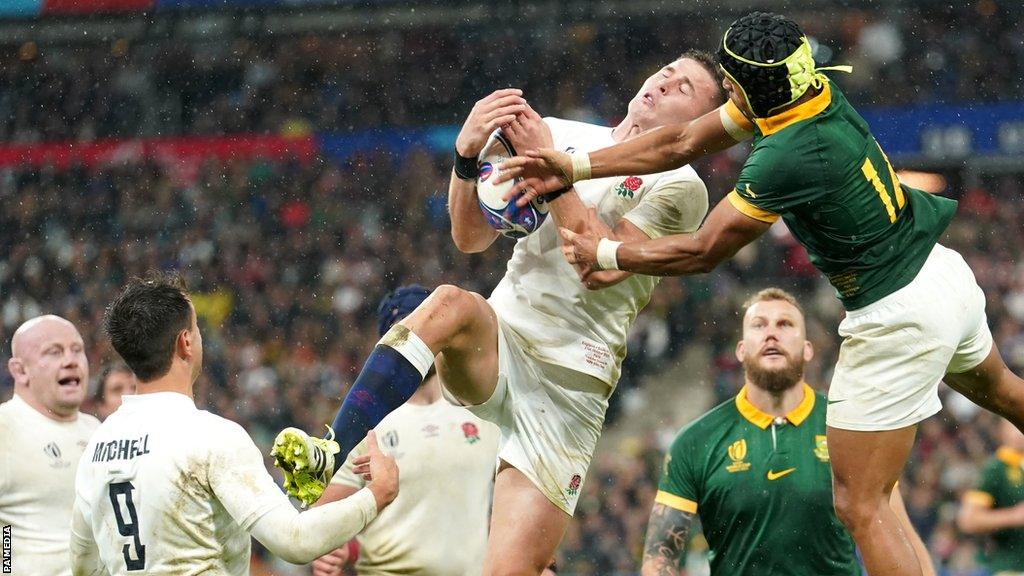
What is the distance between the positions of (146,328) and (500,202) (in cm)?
146

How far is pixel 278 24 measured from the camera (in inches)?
738

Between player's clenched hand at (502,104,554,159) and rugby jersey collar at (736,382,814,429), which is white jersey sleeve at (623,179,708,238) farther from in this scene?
rugby jersey collar at (736,382,814,429)

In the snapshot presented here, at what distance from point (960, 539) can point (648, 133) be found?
26.5ft

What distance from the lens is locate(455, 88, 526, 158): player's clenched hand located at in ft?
16.8

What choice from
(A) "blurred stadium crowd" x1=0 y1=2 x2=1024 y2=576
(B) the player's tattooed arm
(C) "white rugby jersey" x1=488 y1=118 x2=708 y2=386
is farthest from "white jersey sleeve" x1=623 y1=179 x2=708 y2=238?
(A) "blurred stadium crowd" x1=0 y1=2 x2=1024 y2=576

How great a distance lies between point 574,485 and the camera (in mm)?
5395

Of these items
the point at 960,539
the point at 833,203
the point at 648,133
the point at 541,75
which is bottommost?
the point at 960,539

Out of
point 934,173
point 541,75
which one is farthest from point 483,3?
point 934,173

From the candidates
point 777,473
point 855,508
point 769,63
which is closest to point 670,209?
point 769,63

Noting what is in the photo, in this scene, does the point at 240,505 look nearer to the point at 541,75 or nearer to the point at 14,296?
the point at 14,296

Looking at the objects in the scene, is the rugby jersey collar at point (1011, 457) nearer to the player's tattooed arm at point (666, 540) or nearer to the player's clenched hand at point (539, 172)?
the player's tattooed arm at point (666, 540)

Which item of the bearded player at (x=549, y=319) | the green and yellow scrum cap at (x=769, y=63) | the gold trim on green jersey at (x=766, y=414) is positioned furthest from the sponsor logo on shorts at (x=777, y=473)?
the green and yellow scrum cap at (x=769, y=63)

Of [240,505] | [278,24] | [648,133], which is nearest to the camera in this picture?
[240,505]

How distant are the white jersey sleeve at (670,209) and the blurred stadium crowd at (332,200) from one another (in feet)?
28.1
